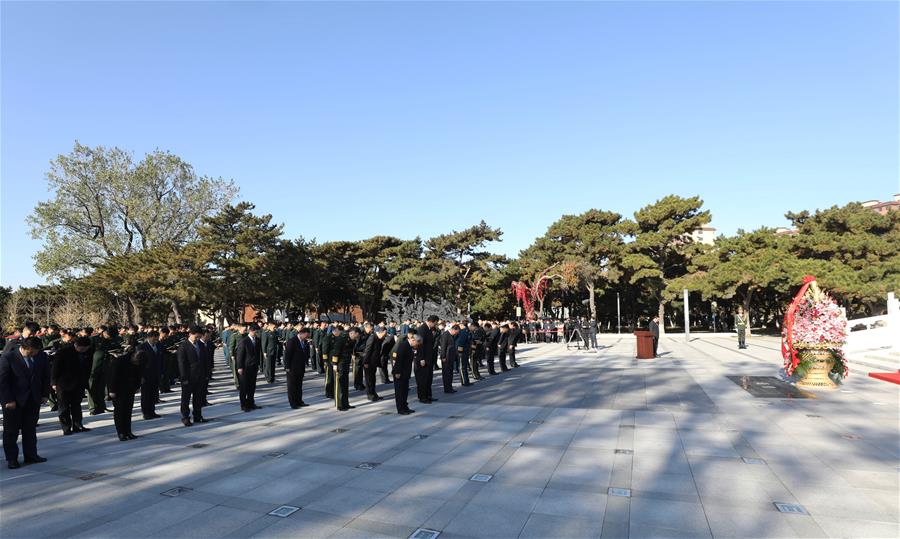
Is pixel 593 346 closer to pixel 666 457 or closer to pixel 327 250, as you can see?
pixel 666 457

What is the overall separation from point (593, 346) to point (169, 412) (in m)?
19.6

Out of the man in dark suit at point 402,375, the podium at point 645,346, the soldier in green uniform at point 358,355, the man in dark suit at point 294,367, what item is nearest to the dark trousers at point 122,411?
the man in dark suit at point 294,367

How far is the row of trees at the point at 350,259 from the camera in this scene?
99.2ft

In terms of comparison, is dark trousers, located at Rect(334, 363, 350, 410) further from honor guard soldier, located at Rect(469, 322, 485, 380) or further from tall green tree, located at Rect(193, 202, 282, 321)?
tall green tree, located at Rect(193, 202, 282, 321)

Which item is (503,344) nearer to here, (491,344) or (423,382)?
(491,344)

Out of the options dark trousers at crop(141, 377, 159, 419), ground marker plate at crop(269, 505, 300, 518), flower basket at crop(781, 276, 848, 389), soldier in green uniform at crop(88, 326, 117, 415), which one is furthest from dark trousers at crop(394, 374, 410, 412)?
flower basket at crop(781, 276, 848, 389)

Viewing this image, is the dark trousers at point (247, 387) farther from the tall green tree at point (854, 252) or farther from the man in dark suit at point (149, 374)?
the tall green tree at point (854, 252)

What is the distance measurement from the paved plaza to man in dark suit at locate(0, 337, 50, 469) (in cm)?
31

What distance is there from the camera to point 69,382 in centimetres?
842

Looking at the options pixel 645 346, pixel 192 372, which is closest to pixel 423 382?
pixel 192 372

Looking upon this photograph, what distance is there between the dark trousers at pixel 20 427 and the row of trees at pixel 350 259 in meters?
22.8

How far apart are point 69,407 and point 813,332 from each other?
1506 centimetres

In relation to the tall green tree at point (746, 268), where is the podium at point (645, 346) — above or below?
below

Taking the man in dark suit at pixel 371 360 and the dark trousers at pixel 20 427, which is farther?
the man in dark suit at pixel 371 360
